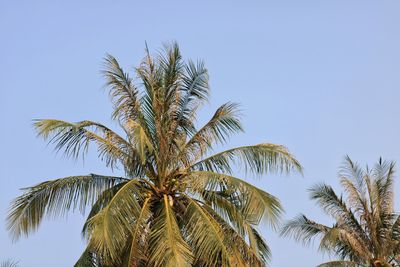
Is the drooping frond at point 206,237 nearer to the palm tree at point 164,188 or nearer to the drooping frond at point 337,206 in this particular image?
the palm tree at point 164,188

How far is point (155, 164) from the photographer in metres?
17.5

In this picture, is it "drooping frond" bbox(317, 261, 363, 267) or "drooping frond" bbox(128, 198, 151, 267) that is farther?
"drooping frond" bbox(317, 261, 363, 267)

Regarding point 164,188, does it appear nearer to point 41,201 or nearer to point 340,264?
point 41,201

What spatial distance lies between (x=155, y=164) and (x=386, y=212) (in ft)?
37.3

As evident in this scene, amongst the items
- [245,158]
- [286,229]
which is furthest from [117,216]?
[286,229]

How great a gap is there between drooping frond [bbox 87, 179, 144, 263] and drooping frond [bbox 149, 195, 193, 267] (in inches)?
23.2

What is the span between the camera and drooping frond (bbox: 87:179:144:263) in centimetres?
1473

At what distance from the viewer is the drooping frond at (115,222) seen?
14.7 m

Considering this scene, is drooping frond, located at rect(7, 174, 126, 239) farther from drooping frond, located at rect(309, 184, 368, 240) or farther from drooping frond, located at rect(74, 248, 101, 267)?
drooping frond, located at rect(309, 184, 368, 240)

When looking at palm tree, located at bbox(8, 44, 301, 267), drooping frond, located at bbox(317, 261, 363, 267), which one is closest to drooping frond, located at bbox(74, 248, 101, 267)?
palm tree, located at bbox(8, 44, 301, 267)

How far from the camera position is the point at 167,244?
1553 centimetres

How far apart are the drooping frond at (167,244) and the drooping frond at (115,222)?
59cm

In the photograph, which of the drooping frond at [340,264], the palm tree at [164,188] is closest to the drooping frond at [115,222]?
the palm tree at [164,188]

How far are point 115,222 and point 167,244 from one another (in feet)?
4.17
